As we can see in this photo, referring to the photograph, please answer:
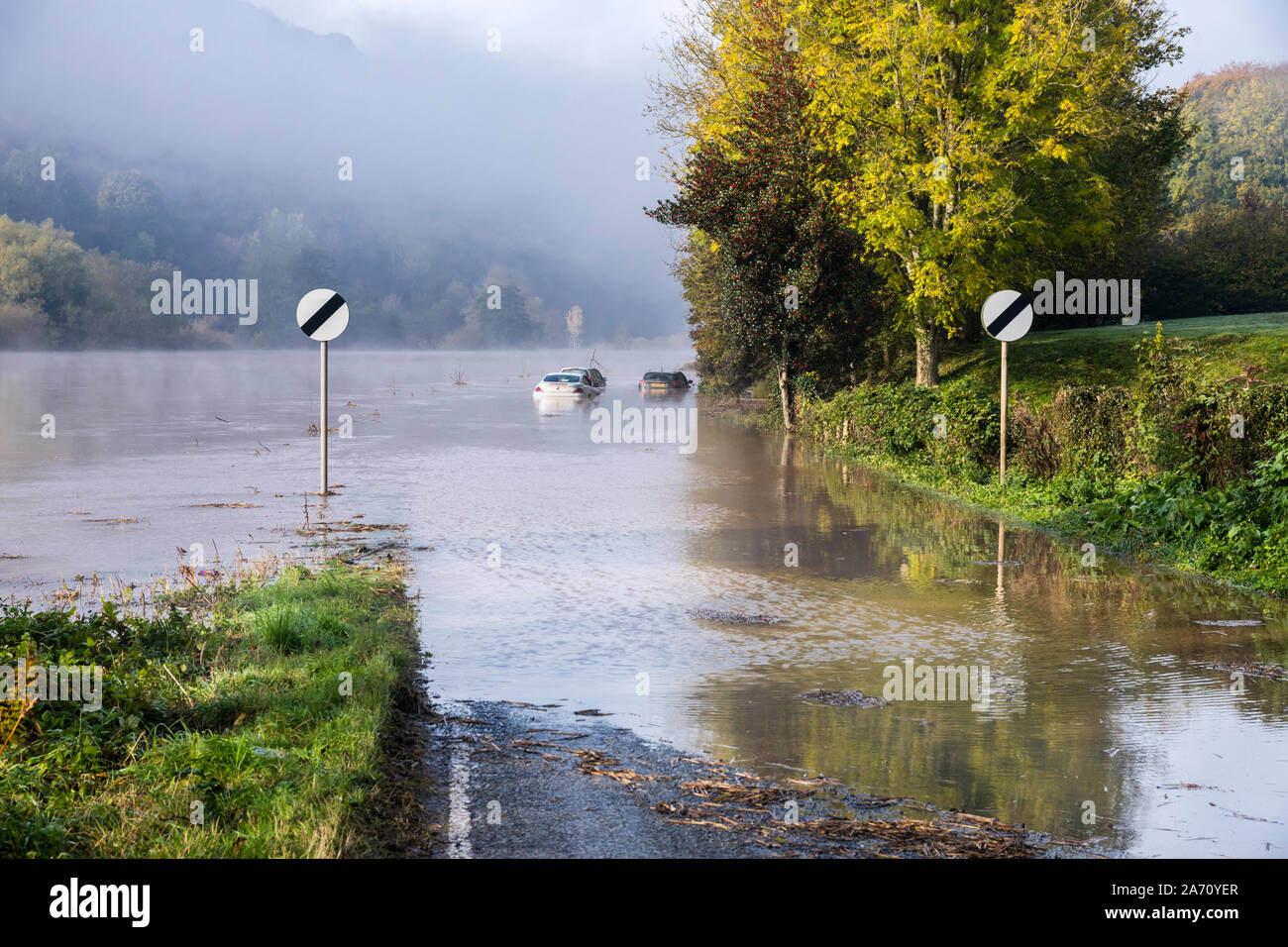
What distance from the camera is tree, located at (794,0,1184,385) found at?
1064 inches

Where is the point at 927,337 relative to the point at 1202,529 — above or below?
above

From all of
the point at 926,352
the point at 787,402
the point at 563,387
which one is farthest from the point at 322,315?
the point at 563,387

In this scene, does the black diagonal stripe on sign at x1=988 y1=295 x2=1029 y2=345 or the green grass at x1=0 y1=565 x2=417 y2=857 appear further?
the black diagonal stripe on sign at x1=988 y1=295 x2=1029 y2=345

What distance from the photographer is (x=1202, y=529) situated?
13.7 meters

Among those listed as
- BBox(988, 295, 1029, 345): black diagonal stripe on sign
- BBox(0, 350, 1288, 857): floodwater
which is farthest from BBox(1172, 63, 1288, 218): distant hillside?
BBox(0, 350, 1288, 857): floodwater

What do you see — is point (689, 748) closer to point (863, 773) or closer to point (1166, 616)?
point (863, 773)

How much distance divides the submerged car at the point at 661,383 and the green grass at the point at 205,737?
163 feet

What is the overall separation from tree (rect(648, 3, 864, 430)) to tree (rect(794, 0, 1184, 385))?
849 mm

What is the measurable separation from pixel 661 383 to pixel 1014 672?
168 ft

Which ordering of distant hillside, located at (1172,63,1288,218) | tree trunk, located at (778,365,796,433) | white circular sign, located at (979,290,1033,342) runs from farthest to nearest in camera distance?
distant hillside, located at (1172,63,1288,218)
tree trunk, located at (778,365,796,433)
white circular sign, located at (979,290,1033,342)

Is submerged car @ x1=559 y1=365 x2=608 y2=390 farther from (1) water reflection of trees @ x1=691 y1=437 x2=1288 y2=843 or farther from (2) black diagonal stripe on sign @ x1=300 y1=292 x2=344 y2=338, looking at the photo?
(1) water reflection of trees @ x1=691 y1=437 x2=1288 y2=843

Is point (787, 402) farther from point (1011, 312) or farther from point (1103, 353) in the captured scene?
point (1011, 312)

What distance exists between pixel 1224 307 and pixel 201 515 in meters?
42.8

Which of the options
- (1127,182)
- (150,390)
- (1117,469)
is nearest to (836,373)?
(1127,182)
